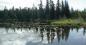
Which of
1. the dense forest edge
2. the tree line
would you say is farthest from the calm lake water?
the tree line

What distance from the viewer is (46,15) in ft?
41.8

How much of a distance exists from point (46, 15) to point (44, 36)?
162 centimetres

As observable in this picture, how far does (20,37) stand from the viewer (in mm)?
11320

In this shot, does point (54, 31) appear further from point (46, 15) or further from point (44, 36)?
point (46, 15)

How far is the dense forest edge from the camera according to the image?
476 inches

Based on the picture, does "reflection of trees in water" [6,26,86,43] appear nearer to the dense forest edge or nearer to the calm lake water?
the calm lake water

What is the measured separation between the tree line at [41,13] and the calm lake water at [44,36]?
0.58 metres

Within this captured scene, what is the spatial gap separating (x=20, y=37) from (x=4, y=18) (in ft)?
6.97

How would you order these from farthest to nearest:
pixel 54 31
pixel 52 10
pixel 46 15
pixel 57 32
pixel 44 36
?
pixel 52 10 → pixel 46 15 → pixel 57 32 → pixel 54 31 → pixel 44 36

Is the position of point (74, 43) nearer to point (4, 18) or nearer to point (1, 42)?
point (1, 42)

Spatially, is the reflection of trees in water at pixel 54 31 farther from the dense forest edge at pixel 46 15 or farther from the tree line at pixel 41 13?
the tree line at pixel 41 13

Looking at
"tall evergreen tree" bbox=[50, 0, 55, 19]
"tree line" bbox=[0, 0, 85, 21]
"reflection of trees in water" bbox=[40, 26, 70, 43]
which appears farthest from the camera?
"tall evergreen tree" bbox=[50, 0, 55, 19]

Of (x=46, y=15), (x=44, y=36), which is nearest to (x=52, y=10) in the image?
(x=46, y=15)

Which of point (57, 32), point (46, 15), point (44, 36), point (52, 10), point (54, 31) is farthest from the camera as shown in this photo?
point (52, 10)
